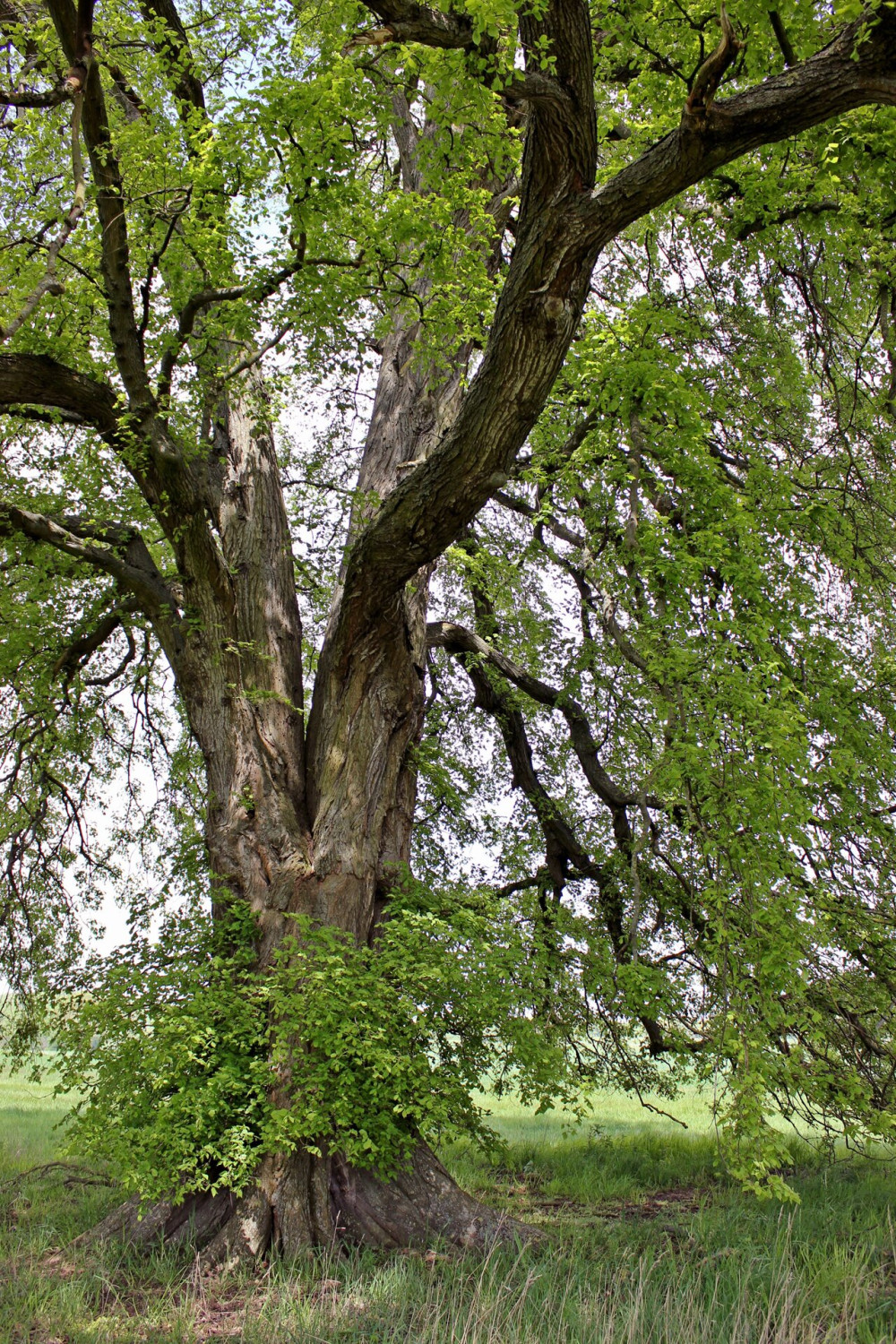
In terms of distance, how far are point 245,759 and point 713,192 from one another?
17.1 feet

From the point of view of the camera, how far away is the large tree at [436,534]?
4.57 meters

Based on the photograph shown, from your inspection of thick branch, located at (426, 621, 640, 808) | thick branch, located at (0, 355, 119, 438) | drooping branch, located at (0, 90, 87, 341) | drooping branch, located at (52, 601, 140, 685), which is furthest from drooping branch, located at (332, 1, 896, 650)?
drooping branch, located at (52, 601, 140, 685)

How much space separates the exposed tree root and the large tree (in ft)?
0.07

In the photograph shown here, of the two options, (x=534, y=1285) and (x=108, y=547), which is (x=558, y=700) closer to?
(x=108, y=547)

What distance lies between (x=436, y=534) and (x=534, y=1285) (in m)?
3.86

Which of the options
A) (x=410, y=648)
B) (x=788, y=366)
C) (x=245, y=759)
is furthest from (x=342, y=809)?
(x=788, y=366)

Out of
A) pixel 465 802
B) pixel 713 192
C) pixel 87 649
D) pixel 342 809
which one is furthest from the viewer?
pixel 465 802

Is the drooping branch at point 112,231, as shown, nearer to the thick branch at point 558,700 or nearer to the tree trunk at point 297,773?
the tree trunk at point 297,773

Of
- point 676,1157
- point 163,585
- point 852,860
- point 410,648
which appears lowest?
point 676,1157

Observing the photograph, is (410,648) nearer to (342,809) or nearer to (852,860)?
(342,809)

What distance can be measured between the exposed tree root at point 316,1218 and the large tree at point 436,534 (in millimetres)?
21

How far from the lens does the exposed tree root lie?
16.2 ft

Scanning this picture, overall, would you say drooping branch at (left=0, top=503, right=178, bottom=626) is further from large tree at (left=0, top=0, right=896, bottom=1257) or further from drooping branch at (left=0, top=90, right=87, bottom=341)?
drooping branch at (left=0, top=90, right=87, bottom=341)

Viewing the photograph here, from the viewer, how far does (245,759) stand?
635cm
